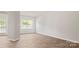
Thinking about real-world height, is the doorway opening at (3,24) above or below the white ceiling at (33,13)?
below

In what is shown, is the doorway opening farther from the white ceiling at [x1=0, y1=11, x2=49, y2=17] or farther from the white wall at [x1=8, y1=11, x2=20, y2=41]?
the white ceiling at [x1=0, y1=11, x2=49, y2=17]

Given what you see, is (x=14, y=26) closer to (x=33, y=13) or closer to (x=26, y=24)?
(x=26, y=24)

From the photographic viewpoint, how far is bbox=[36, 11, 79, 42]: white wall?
2.53 meters

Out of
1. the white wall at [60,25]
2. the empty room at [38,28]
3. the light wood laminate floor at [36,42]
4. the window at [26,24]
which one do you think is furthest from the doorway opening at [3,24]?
the white wall at [60,25]

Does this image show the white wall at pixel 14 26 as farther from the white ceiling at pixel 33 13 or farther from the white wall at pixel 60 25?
the white wall at pixel 60 25

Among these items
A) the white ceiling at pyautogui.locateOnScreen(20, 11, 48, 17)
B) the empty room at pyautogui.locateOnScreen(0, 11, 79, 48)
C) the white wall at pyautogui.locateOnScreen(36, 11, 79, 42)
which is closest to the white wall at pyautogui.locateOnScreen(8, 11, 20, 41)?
the empty room at pyautogui.locateOnScreen(0, 11, 79, 48)

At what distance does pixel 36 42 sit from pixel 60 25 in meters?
0.56

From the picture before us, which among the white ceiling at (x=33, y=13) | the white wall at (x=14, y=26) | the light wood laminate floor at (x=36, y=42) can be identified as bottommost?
the light wood laminate floor at (x=36, y=42)

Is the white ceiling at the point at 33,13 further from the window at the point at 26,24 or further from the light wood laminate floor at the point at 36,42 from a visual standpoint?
the light wood laminate floor at the point at 36,42

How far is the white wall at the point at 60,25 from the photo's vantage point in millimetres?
2533

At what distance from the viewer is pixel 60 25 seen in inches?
103

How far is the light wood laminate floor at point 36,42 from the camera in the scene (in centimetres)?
253

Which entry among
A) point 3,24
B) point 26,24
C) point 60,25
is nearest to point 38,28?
point 26,24
